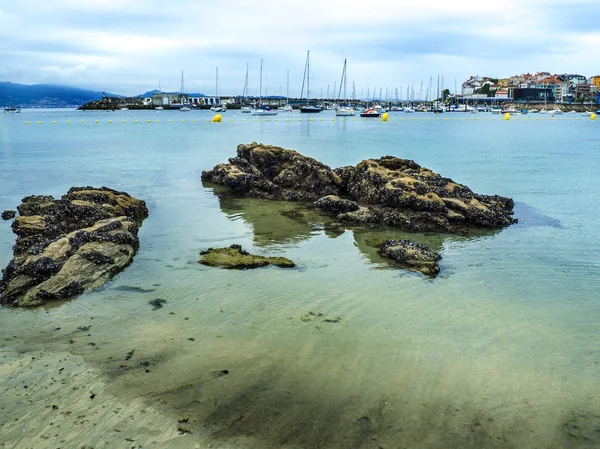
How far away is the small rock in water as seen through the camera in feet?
29.0

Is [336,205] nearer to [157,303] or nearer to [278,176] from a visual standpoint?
[278,176]

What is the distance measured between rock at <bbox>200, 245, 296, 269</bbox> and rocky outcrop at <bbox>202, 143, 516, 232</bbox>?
4.73 metres

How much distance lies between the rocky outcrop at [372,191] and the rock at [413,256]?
114 inches

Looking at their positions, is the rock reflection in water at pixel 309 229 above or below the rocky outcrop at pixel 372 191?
below

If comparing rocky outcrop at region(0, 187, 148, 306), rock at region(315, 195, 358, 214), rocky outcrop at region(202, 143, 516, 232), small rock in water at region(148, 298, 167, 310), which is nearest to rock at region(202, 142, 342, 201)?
rocky outcrop at region(202, 143, 516, 232)

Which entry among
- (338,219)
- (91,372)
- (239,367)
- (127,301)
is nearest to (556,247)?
(338,219)

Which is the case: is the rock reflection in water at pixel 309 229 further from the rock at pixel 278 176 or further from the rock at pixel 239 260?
the rock at pixel 239 260

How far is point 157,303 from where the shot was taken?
900 cm

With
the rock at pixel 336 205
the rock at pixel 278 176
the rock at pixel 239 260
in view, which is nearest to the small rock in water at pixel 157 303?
the rock at pixel 239 260

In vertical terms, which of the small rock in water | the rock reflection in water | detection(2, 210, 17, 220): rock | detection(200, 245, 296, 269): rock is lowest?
the small rock in water

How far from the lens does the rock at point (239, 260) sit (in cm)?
1105

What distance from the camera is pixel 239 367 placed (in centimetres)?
676

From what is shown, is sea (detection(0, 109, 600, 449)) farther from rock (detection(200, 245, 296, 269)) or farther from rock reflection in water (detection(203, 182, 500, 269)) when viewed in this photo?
rock (detection(200, 245, 296, 269))

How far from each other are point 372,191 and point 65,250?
10180mm
